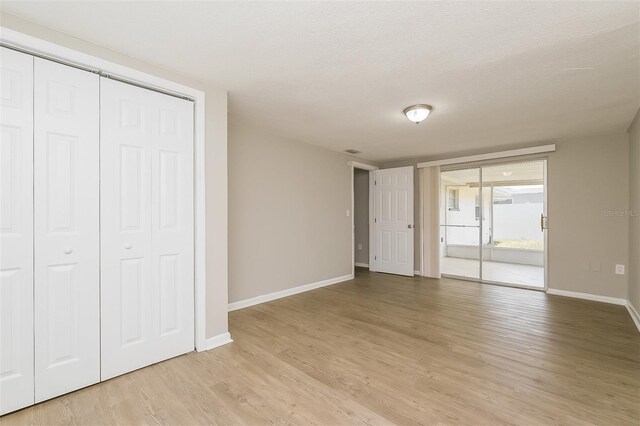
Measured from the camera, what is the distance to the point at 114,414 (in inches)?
67.2

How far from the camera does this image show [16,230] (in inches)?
68.2

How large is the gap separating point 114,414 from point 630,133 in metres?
6.08

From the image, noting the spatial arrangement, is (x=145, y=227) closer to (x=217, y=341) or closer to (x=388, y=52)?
(x=217, y=341)

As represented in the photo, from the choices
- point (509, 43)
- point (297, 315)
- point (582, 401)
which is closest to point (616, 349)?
point (582, 401)

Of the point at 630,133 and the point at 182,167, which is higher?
the point at 630,133

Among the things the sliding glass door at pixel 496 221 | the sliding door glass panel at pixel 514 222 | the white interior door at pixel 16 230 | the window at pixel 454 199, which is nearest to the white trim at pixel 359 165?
the sliding glass door at pixel 496 221

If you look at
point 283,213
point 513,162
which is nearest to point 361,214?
point 283,213

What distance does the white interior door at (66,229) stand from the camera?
5.94ft

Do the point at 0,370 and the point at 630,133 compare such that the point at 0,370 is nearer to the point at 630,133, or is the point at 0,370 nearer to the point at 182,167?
the point at 182,167

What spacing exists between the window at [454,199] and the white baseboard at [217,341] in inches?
219

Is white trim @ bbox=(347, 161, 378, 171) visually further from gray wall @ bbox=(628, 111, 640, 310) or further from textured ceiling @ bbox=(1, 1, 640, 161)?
gray wall @ bbox=(628, 111, 640, 310)

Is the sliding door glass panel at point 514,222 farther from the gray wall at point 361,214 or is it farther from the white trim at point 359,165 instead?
the gray wall at point 361,214

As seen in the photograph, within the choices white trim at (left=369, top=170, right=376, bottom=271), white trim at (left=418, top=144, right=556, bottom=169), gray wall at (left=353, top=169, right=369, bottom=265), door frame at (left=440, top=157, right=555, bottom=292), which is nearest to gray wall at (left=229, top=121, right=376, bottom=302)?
white trim at (left=369, top=170, right=376, bottom=271)

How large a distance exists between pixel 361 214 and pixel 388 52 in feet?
15.8
